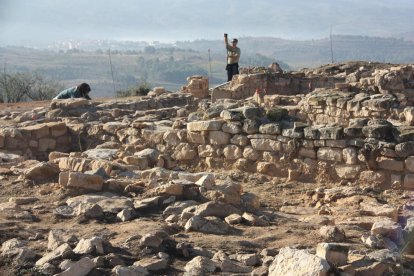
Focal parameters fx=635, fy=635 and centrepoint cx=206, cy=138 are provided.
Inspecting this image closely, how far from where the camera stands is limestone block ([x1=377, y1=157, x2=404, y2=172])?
7974 mm

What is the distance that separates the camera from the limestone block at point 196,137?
955cm

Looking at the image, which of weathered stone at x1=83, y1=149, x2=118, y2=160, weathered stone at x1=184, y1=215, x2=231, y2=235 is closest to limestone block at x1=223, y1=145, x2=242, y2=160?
weathered stone at x1=83, y1=149, x2=118, y2=160

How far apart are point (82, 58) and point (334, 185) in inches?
4088

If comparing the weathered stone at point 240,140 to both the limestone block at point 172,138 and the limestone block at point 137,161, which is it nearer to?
the limestone block at point 172,138

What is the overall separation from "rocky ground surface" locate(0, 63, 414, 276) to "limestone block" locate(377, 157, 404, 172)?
30 cm

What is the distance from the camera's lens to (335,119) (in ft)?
39.4

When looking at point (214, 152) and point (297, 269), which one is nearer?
point (297, 269)

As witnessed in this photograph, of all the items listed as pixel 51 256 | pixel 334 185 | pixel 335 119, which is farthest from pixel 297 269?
pixel 335 119

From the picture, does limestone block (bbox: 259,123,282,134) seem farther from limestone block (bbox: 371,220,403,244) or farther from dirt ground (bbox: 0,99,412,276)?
limestone block (bbox: 371,220,403,244)

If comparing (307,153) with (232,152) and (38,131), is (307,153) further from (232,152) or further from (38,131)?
(38,131)

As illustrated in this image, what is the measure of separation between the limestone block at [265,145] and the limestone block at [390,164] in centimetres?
144

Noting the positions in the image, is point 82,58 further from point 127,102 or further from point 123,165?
point 123,165

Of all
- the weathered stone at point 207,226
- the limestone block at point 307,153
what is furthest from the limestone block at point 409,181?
the weathered stone at point 207,226

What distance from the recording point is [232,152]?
9281 millimetres
